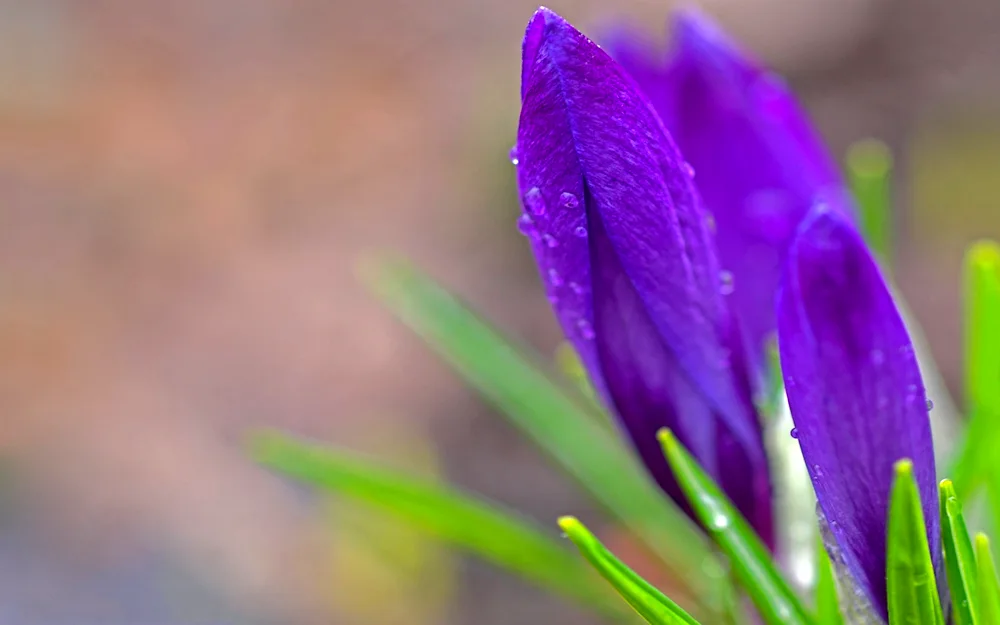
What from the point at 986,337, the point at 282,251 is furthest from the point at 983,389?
the point at 282,251

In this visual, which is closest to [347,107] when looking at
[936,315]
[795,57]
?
[795,57]

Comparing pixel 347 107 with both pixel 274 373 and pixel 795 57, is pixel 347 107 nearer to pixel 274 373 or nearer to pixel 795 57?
pixel 274 373

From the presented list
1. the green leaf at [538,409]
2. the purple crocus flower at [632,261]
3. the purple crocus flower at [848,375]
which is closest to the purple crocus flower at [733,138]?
the purple crocus flower at [632,261]

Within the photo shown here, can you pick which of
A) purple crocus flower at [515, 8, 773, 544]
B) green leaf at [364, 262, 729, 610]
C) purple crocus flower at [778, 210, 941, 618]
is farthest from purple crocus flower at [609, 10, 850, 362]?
green leaf at [364, 262, 729, 610]

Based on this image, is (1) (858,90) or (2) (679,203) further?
(1) (858,90)

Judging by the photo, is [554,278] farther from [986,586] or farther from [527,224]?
[986,586]
